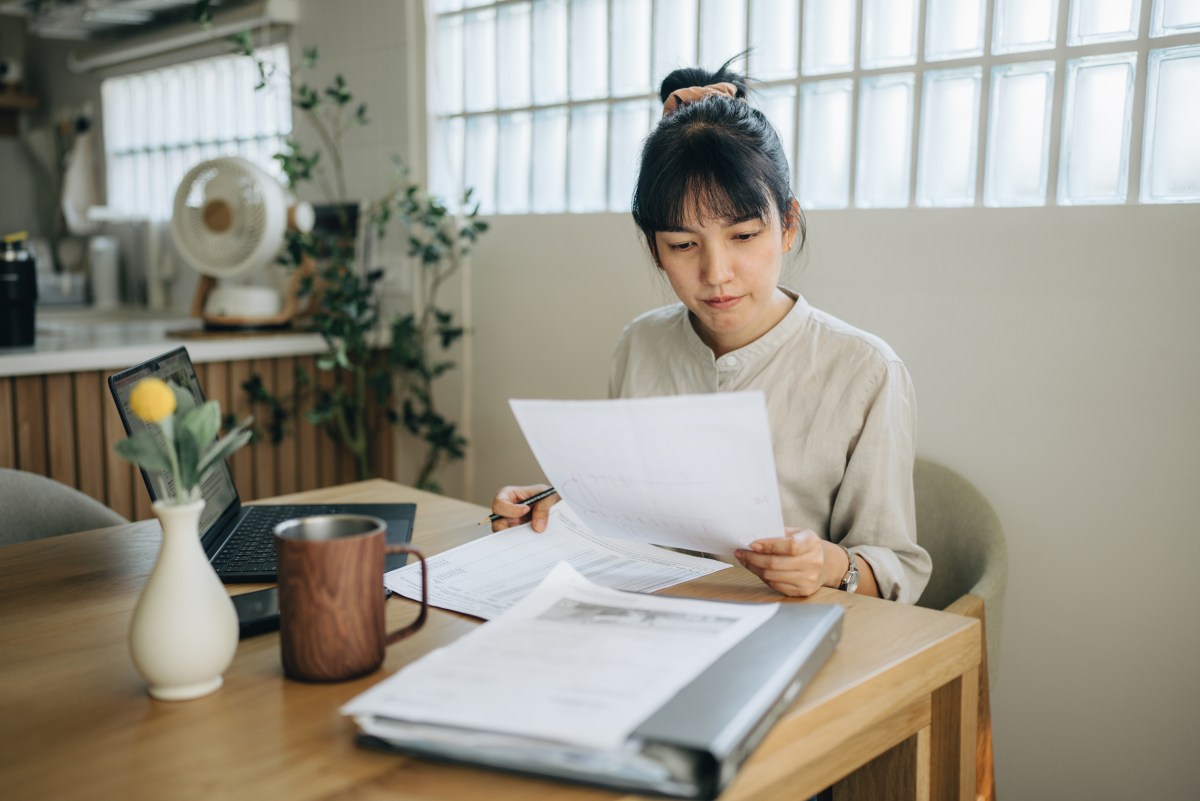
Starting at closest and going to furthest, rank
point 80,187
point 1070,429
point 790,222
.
Answer: 1. point 790,222
2. point 1070,429
3. point 80,187

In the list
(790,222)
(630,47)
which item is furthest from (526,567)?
(630,47)

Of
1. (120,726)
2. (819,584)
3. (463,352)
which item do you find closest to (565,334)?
(463,352)

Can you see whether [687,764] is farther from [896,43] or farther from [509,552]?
[896,43]

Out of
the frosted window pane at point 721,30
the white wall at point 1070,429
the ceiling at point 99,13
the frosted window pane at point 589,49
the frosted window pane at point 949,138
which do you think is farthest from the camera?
the ceiling at point 99,13

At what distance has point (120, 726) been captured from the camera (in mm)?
782

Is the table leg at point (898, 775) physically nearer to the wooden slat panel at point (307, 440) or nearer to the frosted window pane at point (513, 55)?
the frosted window pane at point (513, 55)

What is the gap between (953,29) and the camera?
1729 mm

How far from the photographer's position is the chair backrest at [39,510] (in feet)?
4.98

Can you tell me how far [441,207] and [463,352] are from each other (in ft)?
1.40

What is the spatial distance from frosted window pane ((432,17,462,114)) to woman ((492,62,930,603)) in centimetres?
149

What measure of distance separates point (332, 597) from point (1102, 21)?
1.47 m

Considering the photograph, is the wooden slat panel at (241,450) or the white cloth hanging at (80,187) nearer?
the wooden slat panel at (241,450)

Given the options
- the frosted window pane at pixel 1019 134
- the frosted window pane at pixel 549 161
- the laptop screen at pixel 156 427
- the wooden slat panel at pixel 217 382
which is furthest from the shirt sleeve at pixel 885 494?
the wooden slat panel at pixel 217 382

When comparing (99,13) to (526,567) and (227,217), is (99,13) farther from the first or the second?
(526,567)
